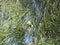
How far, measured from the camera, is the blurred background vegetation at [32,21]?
312 centimetres

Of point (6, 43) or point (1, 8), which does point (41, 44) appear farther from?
→ point (1, 8)

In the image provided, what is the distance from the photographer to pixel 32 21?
3172 millimetres

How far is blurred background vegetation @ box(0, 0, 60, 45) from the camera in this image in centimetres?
312

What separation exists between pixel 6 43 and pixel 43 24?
18.6 inches

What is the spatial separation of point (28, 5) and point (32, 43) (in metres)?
0.46

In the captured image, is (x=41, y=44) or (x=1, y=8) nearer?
(x=41, y=44)

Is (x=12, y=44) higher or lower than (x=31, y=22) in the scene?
lower

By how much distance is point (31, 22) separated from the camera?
3156 millimetres

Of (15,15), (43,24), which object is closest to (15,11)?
(15,15)

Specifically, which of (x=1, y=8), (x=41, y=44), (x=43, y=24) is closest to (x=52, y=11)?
(x=43, y=24)

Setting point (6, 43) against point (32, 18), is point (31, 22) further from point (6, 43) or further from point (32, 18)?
point (6, 43)

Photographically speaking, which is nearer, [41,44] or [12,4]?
[41,44]

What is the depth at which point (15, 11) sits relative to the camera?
10.6 ft

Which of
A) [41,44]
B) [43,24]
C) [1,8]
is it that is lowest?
[41,44]
